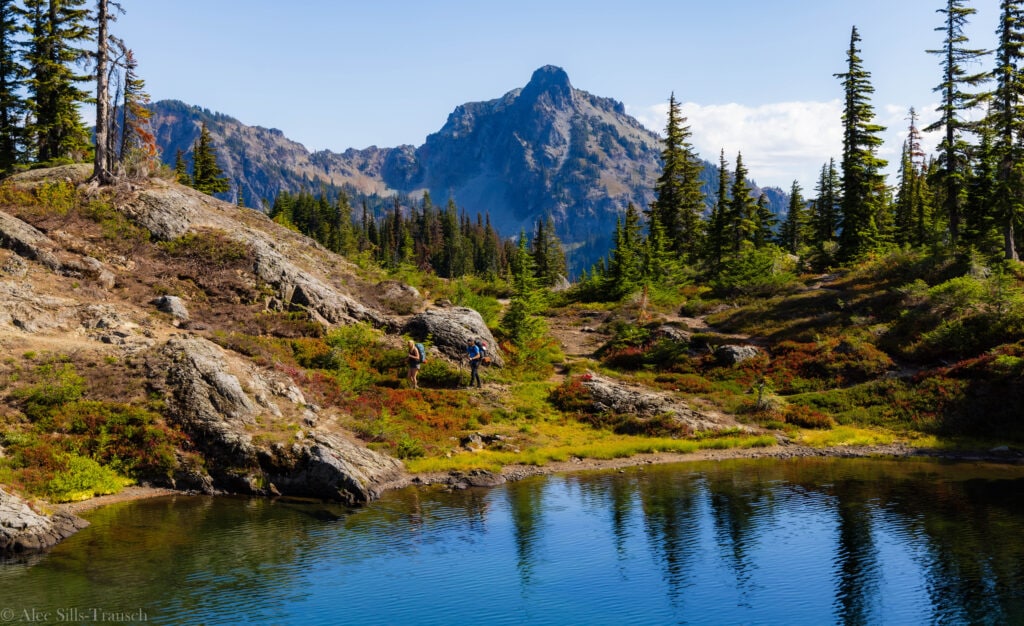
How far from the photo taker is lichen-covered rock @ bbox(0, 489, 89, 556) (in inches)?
776

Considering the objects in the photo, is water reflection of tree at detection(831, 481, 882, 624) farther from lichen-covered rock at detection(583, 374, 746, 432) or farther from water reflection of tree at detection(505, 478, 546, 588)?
lichen-covered rock at detection(583, 374, 746, 432)

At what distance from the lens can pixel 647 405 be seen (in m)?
37.9

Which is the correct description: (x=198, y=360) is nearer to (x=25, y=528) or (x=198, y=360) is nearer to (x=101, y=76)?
(x=25, y=528)

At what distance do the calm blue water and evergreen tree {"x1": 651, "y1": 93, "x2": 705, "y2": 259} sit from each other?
185 feet

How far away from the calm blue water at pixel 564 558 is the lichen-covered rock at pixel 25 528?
690 mm

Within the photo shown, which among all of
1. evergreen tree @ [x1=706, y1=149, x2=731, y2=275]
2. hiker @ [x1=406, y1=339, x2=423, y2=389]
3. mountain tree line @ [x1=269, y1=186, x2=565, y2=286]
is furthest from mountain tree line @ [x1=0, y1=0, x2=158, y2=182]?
mountain tree line @ [x1=269, y1=186, x2=565, y2=286]

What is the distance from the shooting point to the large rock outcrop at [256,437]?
1040 inches

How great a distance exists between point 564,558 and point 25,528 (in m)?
15.9

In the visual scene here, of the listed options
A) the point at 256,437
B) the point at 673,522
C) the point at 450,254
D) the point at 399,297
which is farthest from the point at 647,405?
the point at 450,254

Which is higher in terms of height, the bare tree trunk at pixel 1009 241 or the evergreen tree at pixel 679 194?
the evergreen tree at pixel 679 194

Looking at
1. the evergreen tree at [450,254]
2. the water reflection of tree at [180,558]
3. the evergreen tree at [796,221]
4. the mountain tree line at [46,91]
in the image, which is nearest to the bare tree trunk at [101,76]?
the mountain tree line at [46,91]

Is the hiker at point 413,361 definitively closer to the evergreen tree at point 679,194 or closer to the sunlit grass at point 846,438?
the sunlit grass at point 846,438

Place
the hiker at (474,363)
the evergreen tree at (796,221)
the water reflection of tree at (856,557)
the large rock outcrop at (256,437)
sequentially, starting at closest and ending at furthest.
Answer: the water reflection of tree at (856,557) < the large rock outcrop at (256,437) < the hiker at (474,363) < the evergreen tree at (796,221)

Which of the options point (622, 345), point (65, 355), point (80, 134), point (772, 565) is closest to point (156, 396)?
point (65, 355)
